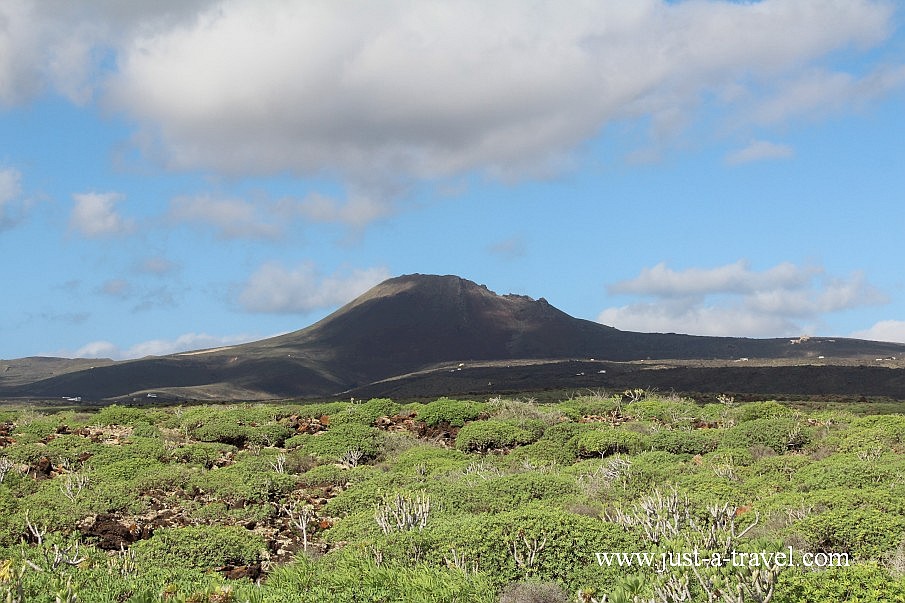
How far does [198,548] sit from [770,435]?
13489mm

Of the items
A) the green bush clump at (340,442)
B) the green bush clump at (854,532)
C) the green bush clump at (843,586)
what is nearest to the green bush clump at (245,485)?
the green bush clump at (340,442)

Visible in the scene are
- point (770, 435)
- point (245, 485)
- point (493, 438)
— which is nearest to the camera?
point (245, 485)

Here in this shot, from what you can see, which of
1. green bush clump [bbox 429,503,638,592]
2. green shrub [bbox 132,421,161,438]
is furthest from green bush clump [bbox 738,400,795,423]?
green shrub [bbox 132,421,161,438]

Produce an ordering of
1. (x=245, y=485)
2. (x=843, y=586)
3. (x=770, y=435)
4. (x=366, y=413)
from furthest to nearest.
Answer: (x=366, y=413) < (x=770, y=435) < (x=245, y=485) < (x=843, y=586)

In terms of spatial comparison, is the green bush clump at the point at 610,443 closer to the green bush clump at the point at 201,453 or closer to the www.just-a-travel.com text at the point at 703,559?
the www.just-a-travel.com text at the point at 703,559

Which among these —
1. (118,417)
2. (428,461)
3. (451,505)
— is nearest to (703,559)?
(451,505)

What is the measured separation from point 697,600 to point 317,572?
4.50 m

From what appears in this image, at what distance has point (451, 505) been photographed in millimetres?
13188

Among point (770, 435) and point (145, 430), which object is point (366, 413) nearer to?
point (145, 430)

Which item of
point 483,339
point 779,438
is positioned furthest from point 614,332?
point 779,438

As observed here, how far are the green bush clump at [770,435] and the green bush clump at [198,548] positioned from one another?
37.2ft

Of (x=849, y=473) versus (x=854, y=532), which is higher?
(x=849, y=473)

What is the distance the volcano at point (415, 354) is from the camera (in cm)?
10500

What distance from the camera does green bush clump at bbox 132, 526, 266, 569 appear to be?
11.1 metres
